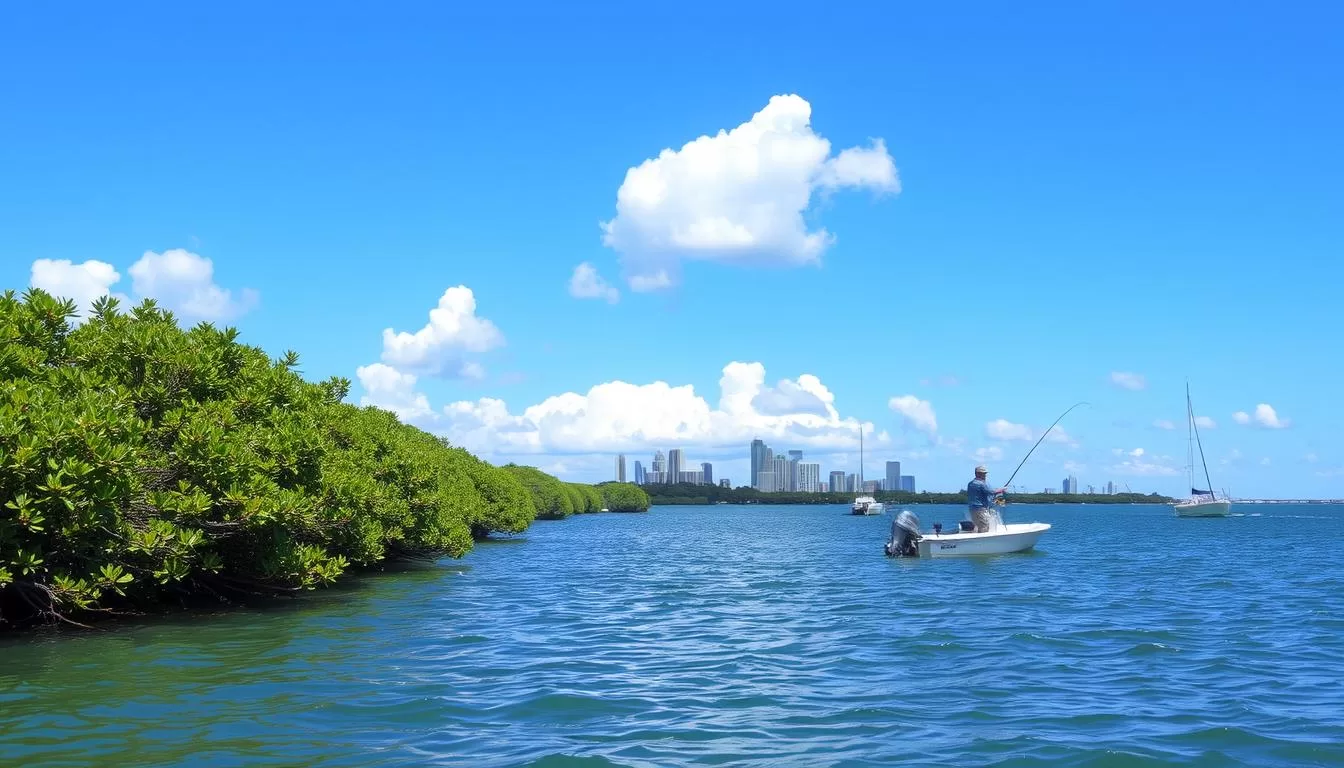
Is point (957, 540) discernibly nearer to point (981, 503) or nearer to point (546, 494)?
point (981, 503)

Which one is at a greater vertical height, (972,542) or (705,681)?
(972,542)

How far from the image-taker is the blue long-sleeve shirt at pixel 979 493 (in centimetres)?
3600

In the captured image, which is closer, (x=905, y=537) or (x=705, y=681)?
(x=705, y=681)

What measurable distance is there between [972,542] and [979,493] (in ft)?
6.01

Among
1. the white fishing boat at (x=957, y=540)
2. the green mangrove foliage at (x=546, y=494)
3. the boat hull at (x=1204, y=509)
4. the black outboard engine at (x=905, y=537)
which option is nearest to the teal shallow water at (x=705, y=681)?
the white fishing boat at (x=957, y=540)

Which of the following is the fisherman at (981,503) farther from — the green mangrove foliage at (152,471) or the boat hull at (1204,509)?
the boat hull at (1204,509)

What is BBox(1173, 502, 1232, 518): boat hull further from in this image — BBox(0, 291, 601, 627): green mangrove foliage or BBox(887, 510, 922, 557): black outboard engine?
BBox(0, 291, 601, 627): green mangrove foliage

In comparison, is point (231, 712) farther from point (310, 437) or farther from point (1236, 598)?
point (1236, 598)

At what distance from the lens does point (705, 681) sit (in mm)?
15305

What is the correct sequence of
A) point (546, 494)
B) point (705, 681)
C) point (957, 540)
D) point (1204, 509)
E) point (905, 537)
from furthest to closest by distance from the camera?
point (1204, 509)
point (546, 494)
point (905, 537)
point (957, 540)
point (705, 681)

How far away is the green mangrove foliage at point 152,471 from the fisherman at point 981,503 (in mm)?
20712

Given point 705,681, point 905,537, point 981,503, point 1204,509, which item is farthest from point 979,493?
point 1204,509

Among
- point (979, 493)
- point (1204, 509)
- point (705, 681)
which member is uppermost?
point (979, 493)

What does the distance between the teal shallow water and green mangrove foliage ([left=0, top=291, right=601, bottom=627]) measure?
4.38ft
